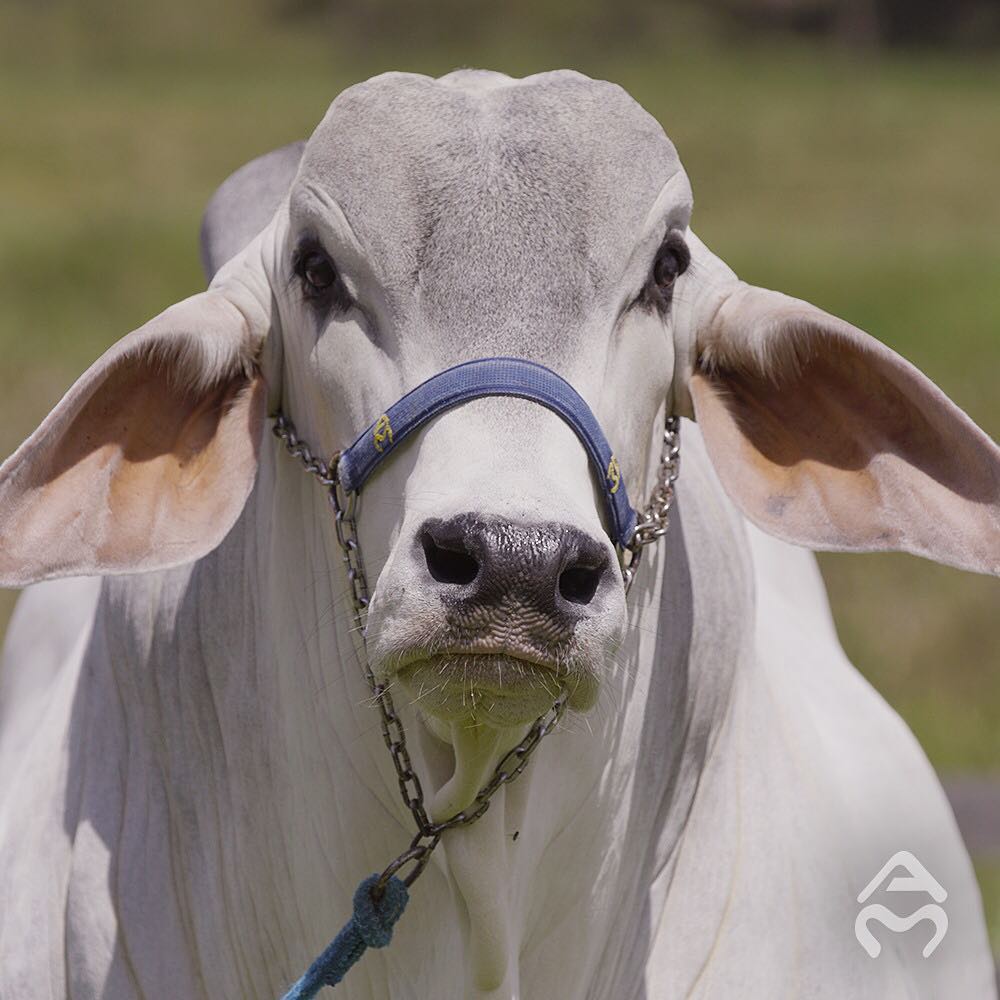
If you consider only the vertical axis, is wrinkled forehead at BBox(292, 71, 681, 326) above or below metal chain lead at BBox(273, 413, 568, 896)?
above

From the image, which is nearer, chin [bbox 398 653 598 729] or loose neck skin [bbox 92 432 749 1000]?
chin [bbox 398 653 598 729]

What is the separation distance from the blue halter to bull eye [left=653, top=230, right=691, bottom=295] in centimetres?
28

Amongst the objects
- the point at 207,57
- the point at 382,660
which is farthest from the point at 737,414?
the point at 207,57

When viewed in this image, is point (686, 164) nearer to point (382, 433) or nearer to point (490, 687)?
point (382, 433)

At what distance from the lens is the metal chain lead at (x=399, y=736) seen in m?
2.51

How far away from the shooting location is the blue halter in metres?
2.34

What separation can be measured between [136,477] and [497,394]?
59 cm

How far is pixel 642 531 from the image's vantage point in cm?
259

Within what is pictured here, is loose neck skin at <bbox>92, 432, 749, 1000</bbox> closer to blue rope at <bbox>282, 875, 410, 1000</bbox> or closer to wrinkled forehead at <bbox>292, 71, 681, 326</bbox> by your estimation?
blue rope at <bbox>282, 875, 410, 1000</bbox>

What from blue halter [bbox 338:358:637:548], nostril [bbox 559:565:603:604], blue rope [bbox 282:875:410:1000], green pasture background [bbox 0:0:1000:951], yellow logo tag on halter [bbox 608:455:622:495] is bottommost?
blue rope [bbox 282:875:410:1000]

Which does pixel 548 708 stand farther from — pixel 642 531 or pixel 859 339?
pixel 859 339

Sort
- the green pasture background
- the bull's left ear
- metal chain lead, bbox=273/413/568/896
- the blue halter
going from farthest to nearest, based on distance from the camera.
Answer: the green pasture background → the bull's left ear → metal chain lead, bbox=273/413/568/896 → the blue halter

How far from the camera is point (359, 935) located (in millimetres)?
2635

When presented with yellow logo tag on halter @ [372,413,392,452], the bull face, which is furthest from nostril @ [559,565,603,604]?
yellow logo tag on halter @ [372,413,392,452]
